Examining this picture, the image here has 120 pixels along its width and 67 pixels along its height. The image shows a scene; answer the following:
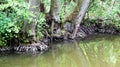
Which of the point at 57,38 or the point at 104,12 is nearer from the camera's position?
the point at 57,38

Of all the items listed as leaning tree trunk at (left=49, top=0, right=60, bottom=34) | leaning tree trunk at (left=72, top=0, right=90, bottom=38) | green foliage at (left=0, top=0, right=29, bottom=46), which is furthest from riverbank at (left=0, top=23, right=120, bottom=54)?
leaning tree trunk at (left=49, top=0, right=60, bottom=34)

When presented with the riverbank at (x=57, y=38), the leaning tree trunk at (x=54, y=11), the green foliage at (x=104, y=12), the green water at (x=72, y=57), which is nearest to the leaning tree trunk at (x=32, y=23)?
the riverbank at (x=57, y=38)

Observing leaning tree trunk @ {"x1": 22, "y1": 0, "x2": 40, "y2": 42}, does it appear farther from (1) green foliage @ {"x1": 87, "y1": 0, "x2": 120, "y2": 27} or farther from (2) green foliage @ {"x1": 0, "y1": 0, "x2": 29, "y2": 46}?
(1) green foliage @ {"x1": 87, "y1": 0, "x2": 120, "y2": 27}

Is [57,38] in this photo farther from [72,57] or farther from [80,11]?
[72,57]

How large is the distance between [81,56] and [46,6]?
430cm

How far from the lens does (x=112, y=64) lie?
903 centimetres

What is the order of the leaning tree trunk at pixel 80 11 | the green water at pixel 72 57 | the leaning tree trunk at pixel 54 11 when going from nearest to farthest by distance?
the green water at pixel 72 57 < the leaning tree trunk at pixel 54 11 < the leaning tree trunk at pixel 80 11

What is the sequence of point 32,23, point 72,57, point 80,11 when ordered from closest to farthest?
point 72,57 → point 32,23 → point 80,11

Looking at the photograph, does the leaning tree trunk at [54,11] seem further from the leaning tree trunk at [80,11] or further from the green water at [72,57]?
the leaning tree trunk at [80,11]

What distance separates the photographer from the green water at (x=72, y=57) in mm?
9195

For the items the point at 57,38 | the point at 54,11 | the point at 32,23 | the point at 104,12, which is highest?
the point at 54,11

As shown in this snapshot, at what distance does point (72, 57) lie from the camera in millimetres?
10445

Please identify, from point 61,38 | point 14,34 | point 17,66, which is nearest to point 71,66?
point 17,66

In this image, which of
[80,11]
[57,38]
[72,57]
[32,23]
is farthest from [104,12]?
[72,57]
